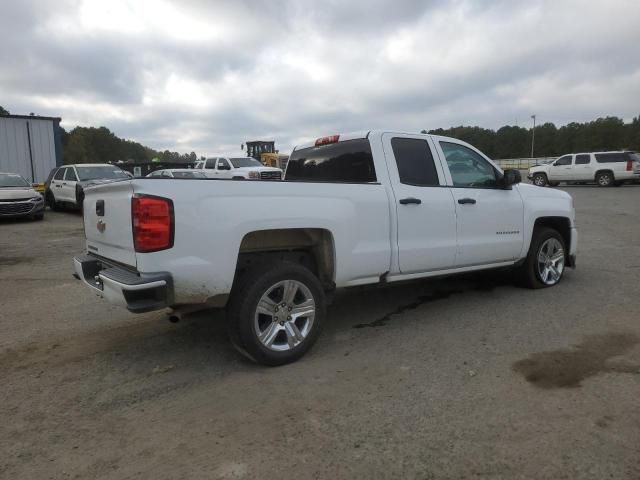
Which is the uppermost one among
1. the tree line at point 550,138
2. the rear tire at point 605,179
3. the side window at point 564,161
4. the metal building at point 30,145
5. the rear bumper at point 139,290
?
the tree line at point 550,138

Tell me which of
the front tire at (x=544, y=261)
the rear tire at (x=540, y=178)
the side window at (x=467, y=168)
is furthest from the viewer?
the rear tire at (x=540, y=178)

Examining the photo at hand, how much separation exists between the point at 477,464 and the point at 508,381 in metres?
1.08

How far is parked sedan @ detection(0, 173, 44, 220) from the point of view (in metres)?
14.1

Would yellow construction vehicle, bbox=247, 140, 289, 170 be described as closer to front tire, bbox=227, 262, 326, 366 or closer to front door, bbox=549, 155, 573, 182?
front door, bbox=549, 155, 573, 182

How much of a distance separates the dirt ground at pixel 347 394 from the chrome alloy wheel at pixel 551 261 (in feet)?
1.23

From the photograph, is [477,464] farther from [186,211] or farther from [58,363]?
[58,363]

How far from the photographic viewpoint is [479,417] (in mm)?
2930

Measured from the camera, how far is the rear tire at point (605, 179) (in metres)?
25.7

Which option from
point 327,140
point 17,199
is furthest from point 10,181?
point 327,140

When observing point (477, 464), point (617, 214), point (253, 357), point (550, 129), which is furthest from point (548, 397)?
point (550, 129)

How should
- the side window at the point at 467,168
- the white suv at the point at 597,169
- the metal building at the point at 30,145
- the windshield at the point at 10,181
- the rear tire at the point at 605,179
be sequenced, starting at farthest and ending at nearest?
the rear tire at the point at 605,179 → the white suv at the point at 597,169 → the metal building at the point at 30,145 → the windshield at the point at 10,181 → the side window at the point at 467,168

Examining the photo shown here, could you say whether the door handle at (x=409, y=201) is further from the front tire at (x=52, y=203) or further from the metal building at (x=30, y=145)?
the metal building at (x=30, y=145)

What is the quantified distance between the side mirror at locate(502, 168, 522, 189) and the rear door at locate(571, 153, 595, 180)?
952 inches

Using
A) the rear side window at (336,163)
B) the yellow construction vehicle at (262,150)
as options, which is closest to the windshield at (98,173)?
the rear side window at (336,163)
